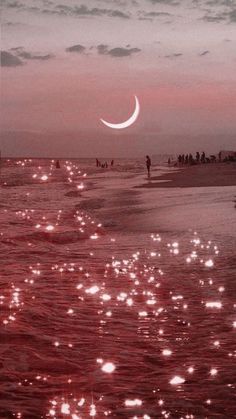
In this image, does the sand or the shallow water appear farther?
the sand

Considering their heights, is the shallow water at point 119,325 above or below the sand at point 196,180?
below

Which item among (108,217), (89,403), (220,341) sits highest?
(108,217)

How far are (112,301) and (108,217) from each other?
11523 mm

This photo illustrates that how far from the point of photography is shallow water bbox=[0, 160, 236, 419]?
4809 millimetres

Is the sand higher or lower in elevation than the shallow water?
higher

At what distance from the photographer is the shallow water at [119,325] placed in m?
4.81

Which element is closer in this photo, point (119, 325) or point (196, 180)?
point (119, 325)

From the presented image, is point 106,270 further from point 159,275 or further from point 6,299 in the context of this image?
point 6,299

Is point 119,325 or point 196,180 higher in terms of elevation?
point 196,180

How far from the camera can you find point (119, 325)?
6.95 metres

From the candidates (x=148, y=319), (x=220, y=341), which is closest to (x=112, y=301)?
(x=148, y=319)

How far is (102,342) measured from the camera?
635cm

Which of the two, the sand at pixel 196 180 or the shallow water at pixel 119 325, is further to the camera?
the sand at pixel 196 180

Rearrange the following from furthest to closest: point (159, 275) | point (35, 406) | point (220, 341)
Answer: point (159, 275), point (220, 341), point (35, 406)
